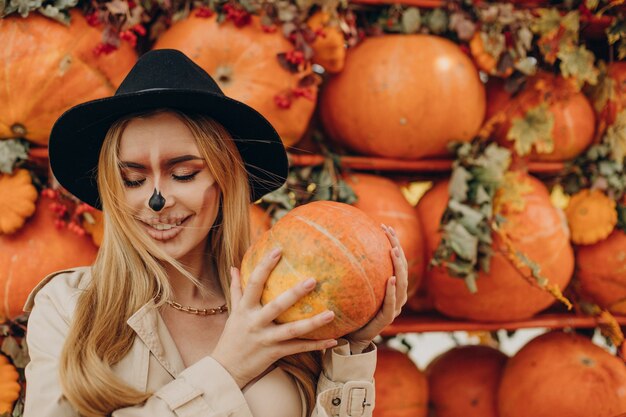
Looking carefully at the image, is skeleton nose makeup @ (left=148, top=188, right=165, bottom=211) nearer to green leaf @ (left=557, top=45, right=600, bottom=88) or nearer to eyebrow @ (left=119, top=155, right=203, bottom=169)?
eyebrow @ (left=119, top=155, right=203, bottom=169)

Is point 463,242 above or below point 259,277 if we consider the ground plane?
below

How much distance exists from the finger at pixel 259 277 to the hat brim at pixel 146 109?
493mm

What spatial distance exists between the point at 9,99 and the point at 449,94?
1966 millimetres

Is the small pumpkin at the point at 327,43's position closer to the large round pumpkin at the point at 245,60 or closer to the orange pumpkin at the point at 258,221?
the large round pumpkin at the point at 245,60

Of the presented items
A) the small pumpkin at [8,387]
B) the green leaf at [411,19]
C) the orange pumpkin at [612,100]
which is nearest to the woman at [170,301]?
the small pumpkin at [8,387]

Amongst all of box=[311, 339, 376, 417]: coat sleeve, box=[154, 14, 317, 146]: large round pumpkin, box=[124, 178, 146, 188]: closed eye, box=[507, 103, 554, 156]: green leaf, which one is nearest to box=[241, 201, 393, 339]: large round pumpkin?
box=[311, 339, 376, 417]: coat sleeve

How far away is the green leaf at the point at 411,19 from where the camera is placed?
309 centimetres

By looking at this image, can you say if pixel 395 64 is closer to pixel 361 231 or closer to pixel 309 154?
pixel 309 154

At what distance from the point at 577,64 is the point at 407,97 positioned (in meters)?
0.90

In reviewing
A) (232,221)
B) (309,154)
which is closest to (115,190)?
(232,221)

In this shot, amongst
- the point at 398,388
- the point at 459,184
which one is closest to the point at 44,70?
the point at 459,184

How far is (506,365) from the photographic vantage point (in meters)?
3.34

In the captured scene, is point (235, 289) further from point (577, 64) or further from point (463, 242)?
point (577, 64)

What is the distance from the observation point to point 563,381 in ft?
10.00
